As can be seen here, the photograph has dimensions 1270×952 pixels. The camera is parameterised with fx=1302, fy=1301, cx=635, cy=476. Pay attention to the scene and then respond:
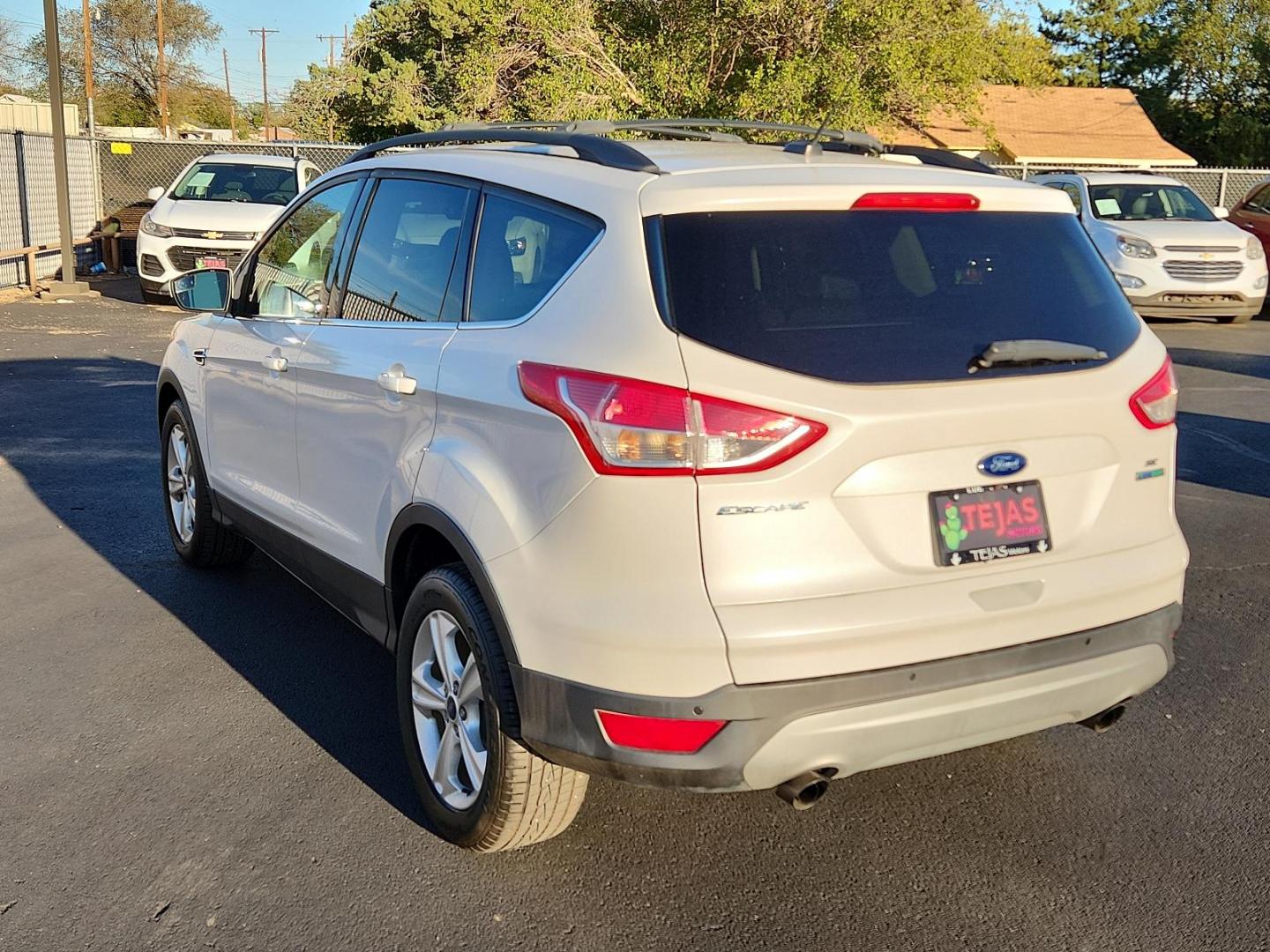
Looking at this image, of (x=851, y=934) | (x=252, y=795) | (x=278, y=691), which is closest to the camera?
(x=851, y=934)

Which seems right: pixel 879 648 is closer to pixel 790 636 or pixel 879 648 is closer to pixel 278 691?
pixel 790 636

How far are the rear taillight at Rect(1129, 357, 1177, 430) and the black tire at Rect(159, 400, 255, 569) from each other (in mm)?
3769

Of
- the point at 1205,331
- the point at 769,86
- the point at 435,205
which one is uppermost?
the point at 769,86

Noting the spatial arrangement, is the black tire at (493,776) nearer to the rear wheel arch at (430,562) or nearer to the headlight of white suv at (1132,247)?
the rear wheel arch at (430,562)

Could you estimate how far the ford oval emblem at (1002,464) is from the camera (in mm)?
2986

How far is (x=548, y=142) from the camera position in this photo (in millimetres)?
3699

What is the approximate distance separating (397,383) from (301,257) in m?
1.41

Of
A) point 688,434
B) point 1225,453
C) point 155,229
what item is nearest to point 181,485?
point 688,434

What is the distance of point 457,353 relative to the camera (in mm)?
3400

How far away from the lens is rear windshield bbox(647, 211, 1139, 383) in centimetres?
291

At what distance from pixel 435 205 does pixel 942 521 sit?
1.88 m

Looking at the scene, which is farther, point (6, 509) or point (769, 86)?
point (769, 86)

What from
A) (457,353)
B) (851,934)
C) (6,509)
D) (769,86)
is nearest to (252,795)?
(457,353)

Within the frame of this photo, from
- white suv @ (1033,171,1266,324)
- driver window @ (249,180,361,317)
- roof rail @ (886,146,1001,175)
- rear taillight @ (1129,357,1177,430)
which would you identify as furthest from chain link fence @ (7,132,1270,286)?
rear taillight @ (1129,357,1177,430)
